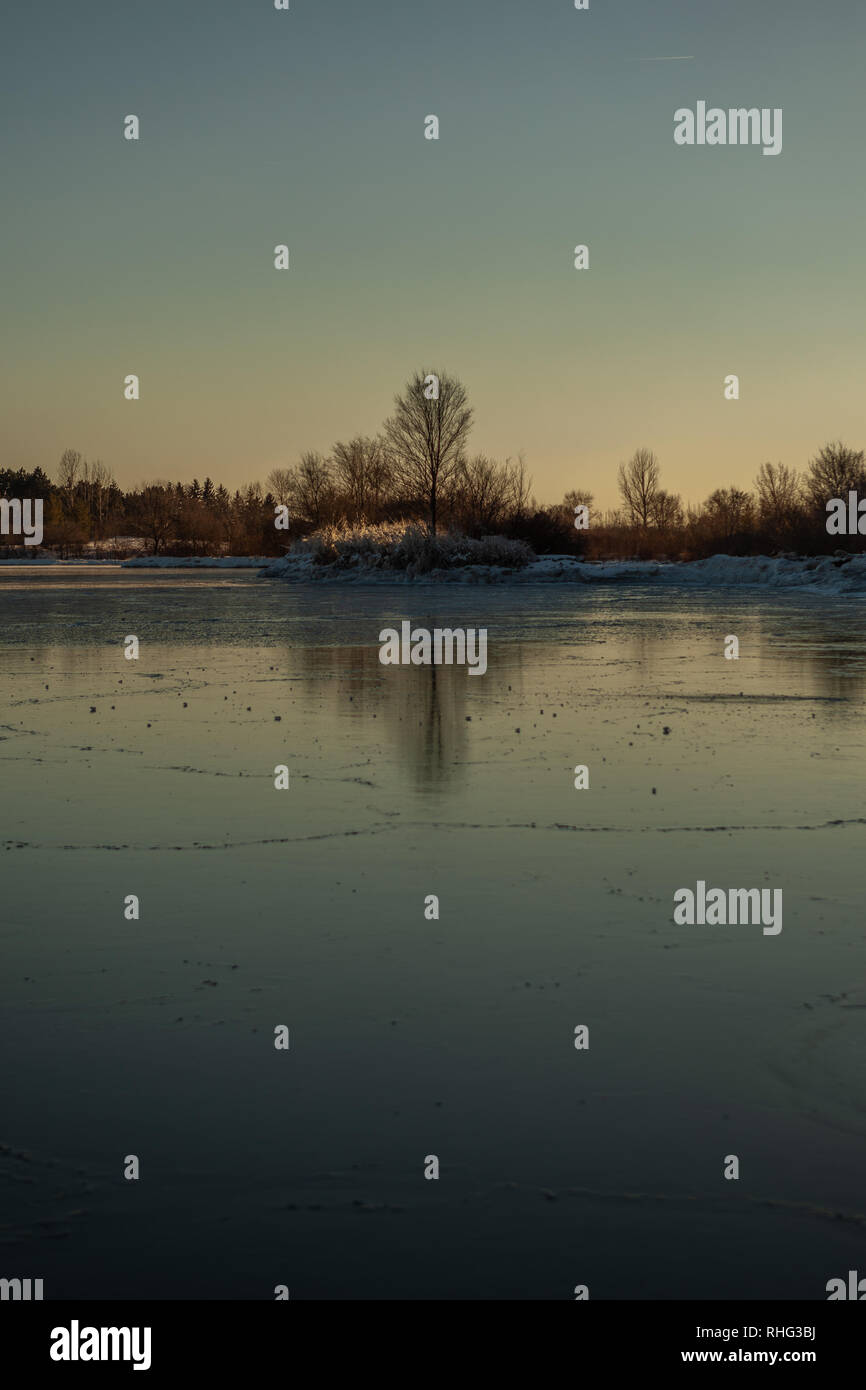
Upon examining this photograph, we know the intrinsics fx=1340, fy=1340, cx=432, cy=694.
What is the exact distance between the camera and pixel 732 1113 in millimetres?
3836

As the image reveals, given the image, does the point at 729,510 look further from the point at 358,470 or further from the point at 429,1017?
the point at 429,1017

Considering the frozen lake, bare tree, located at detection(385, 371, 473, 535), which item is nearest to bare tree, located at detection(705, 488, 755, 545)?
bare tree, located at detection(385, 371, 473, 535)

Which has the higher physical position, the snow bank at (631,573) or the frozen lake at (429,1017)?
the snow bank at (631,573)

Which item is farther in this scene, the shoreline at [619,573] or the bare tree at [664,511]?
the bare tree at [664,511]

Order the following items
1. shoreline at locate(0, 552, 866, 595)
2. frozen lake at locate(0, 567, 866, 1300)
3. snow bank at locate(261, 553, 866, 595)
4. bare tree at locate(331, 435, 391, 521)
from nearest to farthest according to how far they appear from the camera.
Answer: frozen lake at locate(0, 567, 866, 1300) → shoreline at locate(0, 552, 866, 595) → snow bank at locate(261, 553, 866, 595) → bare tree at locate(331, 435, 391, 521)

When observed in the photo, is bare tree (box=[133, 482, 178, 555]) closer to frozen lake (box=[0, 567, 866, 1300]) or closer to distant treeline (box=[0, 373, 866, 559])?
distant treeline (box=[0, 373, 866, 559])

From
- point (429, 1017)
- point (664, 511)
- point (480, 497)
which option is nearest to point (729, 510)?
point (664, 511)

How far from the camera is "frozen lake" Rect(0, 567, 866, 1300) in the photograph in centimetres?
322

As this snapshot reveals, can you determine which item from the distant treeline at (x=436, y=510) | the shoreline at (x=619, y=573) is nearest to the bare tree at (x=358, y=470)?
the distant treeline at (x=436, y=510)

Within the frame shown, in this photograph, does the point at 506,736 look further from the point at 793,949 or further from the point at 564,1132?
the point at 564,1132

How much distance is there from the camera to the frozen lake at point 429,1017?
3.22m

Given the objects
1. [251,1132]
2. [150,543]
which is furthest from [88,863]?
[150,543]

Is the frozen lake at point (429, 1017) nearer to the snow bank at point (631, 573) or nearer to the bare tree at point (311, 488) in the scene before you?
the snow bank at point (631, 573)

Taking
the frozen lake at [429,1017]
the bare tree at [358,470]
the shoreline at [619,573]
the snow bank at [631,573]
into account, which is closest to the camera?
the frozen lake at [429,1017]
